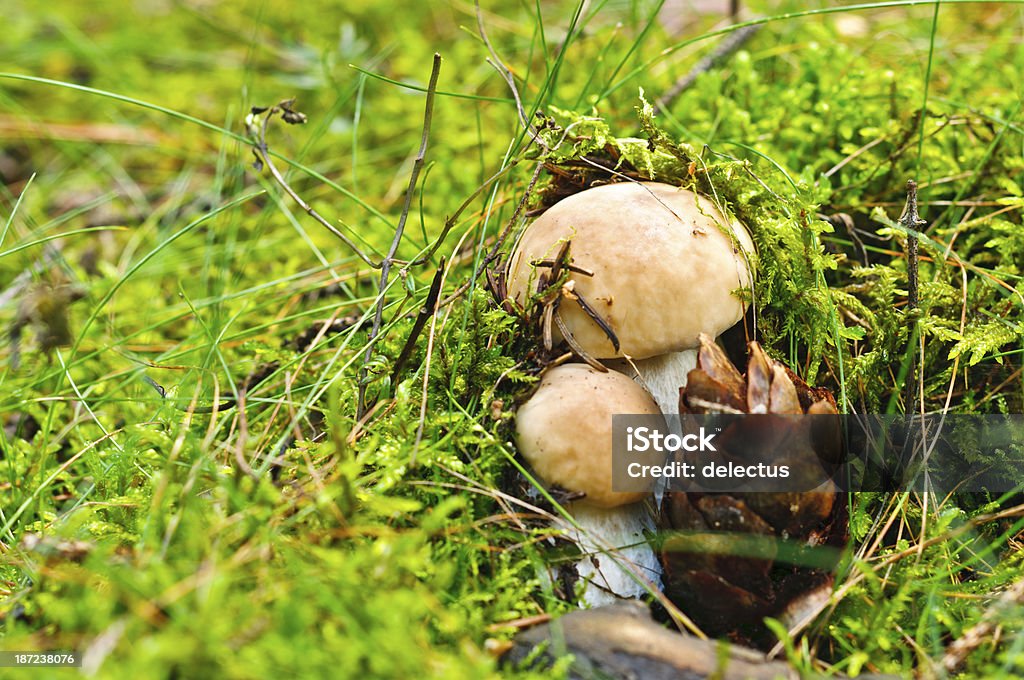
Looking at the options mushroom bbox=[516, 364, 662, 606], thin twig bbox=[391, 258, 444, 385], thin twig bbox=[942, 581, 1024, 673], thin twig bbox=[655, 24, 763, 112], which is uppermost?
thin twig bbox=[655, 24, 763, 112]

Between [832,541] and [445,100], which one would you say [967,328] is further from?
[445,100]

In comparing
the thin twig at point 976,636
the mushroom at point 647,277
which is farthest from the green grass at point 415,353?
the mushroom at point 647,277

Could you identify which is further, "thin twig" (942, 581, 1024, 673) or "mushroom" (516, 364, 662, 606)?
"mushroom" (516, 364, 662, 606)

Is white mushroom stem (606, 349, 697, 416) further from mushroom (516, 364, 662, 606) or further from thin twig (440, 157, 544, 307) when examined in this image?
thin twig (440, 157, 544, 307)

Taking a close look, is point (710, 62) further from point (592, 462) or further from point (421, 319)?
point (592, 462)

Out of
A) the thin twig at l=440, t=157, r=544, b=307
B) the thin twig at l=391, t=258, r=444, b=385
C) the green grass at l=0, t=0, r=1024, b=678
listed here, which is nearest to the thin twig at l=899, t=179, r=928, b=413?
the green grass at l=0, t=0, r=1024, b=678

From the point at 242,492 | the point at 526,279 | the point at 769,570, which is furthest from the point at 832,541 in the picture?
the point at 242,492
